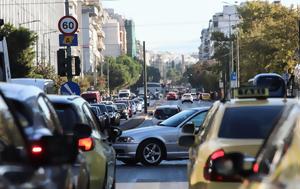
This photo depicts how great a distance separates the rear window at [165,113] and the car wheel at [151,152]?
15541 millimetres

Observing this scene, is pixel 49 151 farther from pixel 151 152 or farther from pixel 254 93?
pixel 151 152

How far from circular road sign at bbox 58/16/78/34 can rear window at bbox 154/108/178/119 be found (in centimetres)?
1081

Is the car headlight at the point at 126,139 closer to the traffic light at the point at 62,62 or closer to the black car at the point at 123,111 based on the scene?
the traffic light at the point at 62,62

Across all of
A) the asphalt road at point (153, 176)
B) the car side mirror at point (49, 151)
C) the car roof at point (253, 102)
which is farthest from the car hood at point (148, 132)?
the car side mirror at point (49, 151)

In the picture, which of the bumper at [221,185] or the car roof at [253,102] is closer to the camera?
the bumper at [221,185]

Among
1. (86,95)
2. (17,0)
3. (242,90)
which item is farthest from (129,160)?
(17,0)

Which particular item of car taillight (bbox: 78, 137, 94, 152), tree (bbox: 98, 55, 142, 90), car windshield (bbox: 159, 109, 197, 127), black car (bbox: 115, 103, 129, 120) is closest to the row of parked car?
car taillight (bbox: 78, 137, 94, 152)

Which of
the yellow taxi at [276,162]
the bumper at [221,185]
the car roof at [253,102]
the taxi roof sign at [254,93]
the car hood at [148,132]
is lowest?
the car hood at [148,132]

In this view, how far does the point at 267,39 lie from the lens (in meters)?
62.6

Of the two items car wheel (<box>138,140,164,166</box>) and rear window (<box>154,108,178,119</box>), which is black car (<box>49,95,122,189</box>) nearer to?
car wheel (<box>138,140,164,166</box>)

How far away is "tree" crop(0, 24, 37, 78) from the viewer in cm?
4766

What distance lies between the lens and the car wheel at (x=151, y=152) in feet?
58.2

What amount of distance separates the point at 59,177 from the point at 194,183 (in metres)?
2.88

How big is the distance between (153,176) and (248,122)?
299 inches
